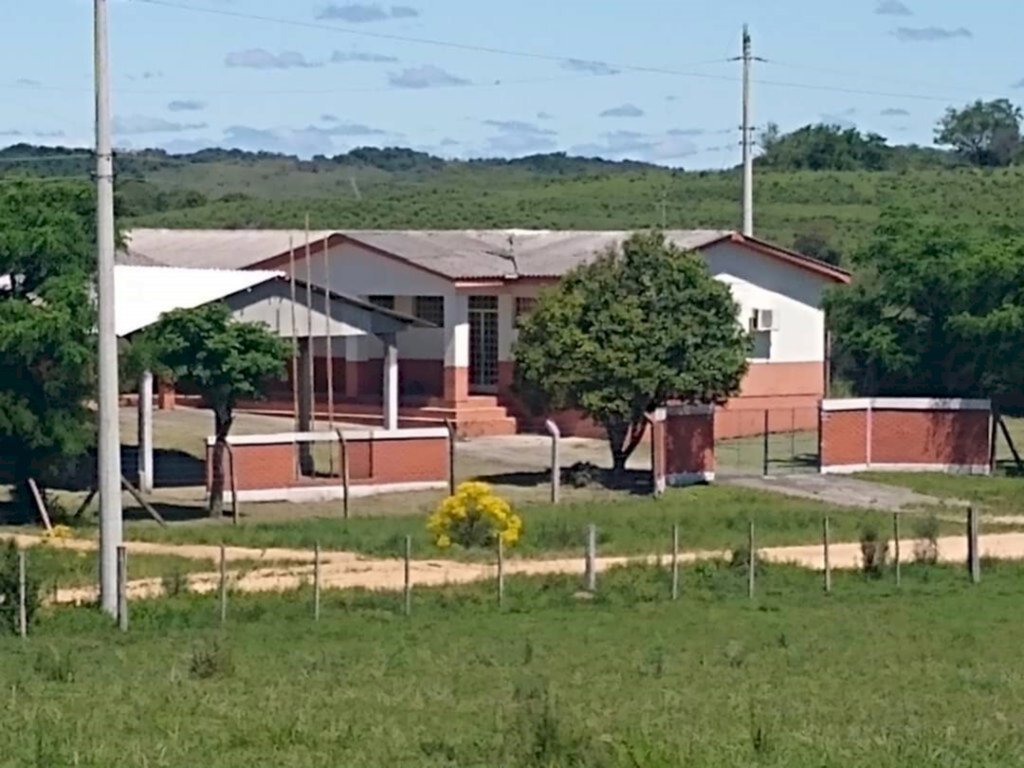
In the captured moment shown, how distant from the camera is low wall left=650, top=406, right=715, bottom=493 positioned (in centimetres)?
4494

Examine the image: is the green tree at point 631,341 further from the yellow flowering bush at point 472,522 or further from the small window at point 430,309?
the yellow flowering bush at point 472,522

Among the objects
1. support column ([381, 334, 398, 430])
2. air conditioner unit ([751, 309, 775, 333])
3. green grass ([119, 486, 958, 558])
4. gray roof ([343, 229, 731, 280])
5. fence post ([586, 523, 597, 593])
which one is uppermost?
gray roof ([343, 229, 731, 280])

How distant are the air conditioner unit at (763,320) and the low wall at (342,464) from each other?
14707mm

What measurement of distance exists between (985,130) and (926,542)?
12019 centimetres


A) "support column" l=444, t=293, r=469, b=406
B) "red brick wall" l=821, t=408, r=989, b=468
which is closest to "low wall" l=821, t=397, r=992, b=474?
"red brick wall" l=821, t=408, r=989, b=468

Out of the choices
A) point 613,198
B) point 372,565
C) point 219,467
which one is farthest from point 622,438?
point 613,198

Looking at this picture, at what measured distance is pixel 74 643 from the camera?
24500 millimetres

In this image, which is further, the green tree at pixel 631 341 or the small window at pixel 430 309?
the small window at pixel 430 309

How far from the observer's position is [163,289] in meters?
44.9

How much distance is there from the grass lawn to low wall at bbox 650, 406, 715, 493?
13189 millimetres

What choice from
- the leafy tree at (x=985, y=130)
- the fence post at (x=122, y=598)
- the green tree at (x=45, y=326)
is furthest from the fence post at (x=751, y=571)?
the leafy tree at (x=985, y=130)

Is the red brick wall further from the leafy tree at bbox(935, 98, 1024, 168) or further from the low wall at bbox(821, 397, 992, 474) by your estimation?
the leafy tree at bbox(935, 98, 1024, 168)

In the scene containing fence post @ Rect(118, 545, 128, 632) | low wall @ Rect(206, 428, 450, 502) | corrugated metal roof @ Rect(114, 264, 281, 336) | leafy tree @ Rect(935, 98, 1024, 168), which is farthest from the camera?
leafy tree @ Rect(935, 98, 1024, 168)

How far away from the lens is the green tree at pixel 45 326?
3709cm
